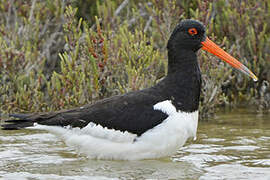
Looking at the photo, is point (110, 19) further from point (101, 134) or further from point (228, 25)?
point (101, 134)

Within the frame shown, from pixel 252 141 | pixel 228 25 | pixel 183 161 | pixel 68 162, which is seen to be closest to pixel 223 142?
pixel 252 141

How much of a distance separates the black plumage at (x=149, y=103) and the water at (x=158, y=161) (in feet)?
1.37

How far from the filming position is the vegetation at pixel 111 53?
25.7 ft

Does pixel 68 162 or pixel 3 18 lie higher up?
pixel 3 18

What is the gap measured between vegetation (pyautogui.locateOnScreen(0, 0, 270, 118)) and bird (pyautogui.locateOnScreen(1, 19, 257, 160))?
134 centimetres

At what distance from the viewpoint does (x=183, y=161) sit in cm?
614

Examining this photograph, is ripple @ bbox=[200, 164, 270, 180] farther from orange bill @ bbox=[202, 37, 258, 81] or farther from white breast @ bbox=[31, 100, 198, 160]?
orange bill @ bbox=[202, 37, 258, 81]

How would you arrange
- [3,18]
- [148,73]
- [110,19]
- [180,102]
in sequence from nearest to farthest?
[180,102]
[148,73]
[110,19]
[3,18]

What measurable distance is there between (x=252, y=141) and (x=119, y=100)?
1942mm

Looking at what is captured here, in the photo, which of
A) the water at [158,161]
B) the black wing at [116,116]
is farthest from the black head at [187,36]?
the water at [158,161]

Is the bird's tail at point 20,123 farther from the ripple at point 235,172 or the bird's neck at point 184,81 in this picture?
the ripple at point 235,172

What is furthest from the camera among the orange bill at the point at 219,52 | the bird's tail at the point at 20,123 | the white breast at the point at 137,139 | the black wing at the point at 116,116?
the orange bill at the point at 219,52

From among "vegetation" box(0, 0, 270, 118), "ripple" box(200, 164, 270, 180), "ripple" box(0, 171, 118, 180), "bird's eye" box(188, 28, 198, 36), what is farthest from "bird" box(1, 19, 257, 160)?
"vegetation" box(0, 0, 270, 118)

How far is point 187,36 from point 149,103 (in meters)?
1.01
